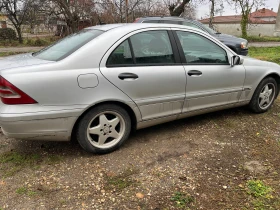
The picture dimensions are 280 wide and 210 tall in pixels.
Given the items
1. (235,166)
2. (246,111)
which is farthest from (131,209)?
(246,111)

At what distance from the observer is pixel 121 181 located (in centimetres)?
268

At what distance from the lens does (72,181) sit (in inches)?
106

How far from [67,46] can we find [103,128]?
1070 mm

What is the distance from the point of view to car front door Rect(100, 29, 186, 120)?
118 inches

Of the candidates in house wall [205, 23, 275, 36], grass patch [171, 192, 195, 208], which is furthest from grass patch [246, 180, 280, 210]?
house wall [205, 23, 275, 36]

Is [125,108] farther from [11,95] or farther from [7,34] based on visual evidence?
[7,34]

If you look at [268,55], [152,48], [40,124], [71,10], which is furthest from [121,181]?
[71,10]

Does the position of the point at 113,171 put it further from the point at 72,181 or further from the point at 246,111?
the point at 246,111

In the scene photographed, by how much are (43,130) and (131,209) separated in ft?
3.93

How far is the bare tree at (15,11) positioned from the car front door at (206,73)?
18.6m

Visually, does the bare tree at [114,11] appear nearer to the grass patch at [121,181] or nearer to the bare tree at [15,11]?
the bare tree at [15,11]

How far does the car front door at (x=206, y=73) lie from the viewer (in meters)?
3.53

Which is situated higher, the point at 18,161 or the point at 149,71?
the point at 149,71

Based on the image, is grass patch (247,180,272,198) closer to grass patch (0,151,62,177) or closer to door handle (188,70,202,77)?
door handle (188,70,202,77)
